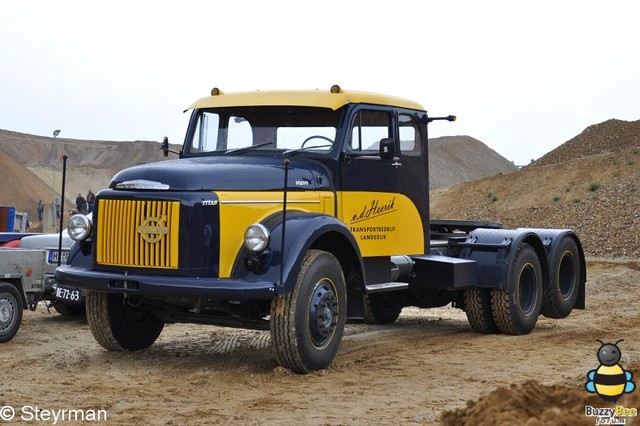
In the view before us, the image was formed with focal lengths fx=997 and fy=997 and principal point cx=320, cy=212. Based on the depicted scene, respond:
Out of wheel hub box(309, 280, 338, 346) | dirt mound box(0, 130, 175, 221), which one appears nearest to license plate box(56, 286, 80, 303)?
wheel hub box(309, 280, 338, 346)

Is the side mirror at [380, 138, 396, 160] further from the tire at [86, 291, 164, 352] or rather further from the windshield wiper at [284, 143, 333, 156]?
the tire at [86, 291, 164, 352]

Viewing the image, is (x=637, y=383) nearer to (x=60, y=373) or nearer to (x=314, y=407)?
(x=314, y=407)

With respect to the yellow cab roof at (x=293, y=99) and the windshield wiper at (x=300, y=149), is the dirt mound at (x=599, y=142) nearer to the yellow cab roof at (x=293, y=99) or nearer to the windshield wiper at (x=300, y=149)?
the yellow cab roof at (x=293, y=99)

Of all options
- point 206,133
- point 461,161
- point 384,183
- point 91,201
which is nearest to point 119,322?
point 206,133

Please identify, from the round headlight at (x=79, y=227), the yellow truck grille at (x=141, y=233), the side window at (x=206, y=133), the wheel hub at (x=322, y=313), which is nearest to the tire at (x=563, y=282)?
the wheel hub at (x=322, y=313)

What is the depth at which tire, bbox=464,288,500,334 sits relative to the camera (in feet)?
37.8

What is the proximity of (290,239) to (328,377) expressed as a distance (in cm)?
121

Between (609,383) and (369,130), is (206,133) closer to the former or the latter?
(369,130)

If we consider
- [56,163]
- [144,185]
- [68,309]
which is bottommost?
[68,309]

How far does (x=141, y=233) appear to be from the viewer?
8.39 meters

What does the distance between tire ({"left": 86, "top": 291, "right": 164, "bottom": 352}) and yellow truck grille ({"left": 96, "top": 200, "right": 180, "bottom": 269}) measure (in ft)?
3.48

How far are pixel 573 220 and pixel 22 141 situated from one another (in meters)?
55.8

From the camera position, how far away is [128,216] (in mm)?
8414

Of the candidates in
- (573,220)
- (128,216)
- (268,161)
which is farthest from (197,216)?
(573,220)
